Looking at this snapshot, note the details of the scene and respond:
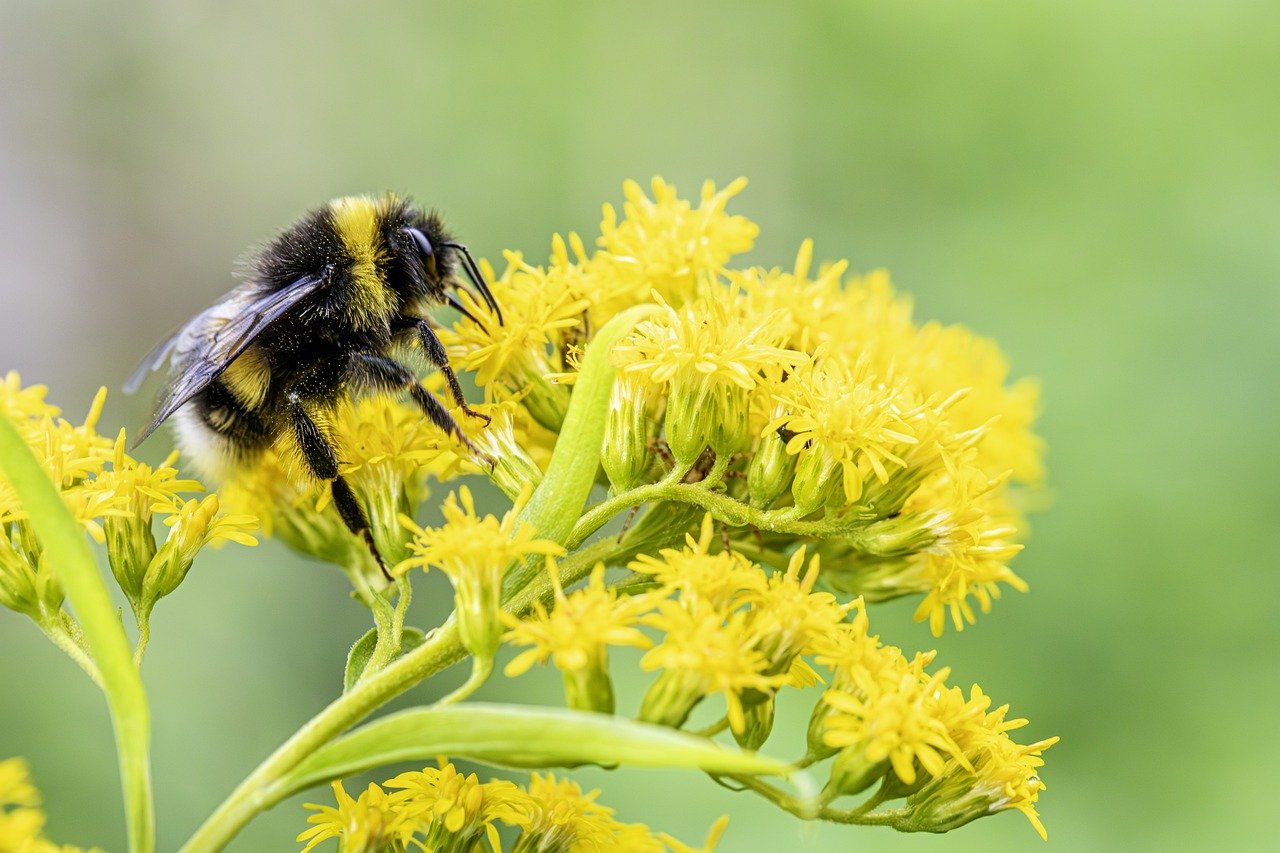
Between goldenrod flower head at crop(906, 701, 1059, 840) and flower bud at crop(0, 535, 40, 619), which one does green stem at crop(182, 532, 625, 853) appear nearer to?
flower bud at crop(0, 535, 40, 619)

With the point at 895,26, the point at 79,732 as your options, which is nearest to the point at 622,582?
the point at 79,732

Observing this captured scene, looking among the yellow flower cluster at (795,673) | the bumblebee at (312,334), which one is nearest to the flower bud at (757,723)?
the yellow flower cluster at (795,673)

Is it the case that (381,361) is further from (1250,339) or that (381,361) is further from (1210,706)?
(1250,339)

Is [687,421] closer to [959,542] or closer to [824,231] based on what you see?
[959,542]

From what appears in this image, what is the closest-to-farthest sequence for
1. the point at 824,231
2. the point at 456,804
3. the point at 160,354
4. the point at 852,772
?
the point at 852,772 < the point at 456,804 < the point at 160,354 < the point at 824,231

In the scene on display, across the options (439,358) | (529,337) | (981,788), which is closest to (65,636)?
(439,358)

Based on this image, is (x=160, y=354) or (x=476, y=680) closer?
(x=476, y=680)

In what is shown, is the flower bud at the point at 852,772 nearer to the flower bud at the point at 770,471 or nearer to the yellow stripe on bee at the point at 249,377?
the flower bud at the point at 770,471
